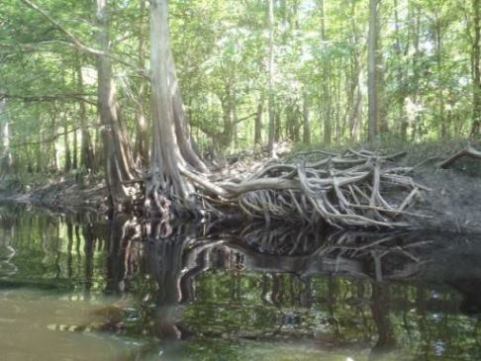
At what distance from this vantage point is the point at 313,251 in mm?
7133

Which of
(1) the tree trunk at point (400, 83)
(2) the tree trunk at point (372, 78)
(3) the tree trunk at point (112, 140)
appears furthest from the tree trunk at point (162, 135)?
(1) the tree trunk at point (400, 83)

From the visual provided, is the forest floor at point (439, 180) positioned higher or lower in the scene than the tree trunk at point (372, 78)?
lower

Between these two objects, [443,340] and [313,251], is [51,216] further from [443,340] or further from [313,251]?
[443,340]

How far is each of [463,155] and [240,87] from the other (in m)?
7.94

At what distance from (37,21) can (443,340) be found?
9.06m

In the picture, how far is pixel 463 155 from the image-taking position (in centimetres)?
895

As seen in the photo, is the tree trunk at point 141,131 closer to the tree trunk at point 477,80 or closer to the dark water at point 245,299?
the dark water at point 245,299

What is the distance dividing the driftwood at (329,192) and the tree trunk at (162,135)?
374 mm

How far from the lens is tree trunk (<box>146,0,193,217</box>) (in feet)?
33.3

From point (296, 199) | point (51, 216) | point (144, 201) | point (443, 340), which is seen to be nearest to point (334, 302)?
point (443, 340)

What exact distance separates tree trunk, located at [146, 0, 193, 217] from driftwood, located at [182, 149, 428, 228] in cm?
37

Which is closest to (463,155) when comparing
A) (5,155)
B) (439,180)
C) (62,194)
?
(439,180)

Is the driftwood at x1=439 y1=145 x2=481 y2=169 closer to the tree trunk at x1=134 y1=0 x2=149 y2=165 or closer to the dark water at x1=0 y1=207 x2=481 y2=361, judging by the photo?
the dark water at x1=0 y1=207 x2=481 y2=361

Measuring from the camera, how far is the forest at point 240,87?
9.41 meters
